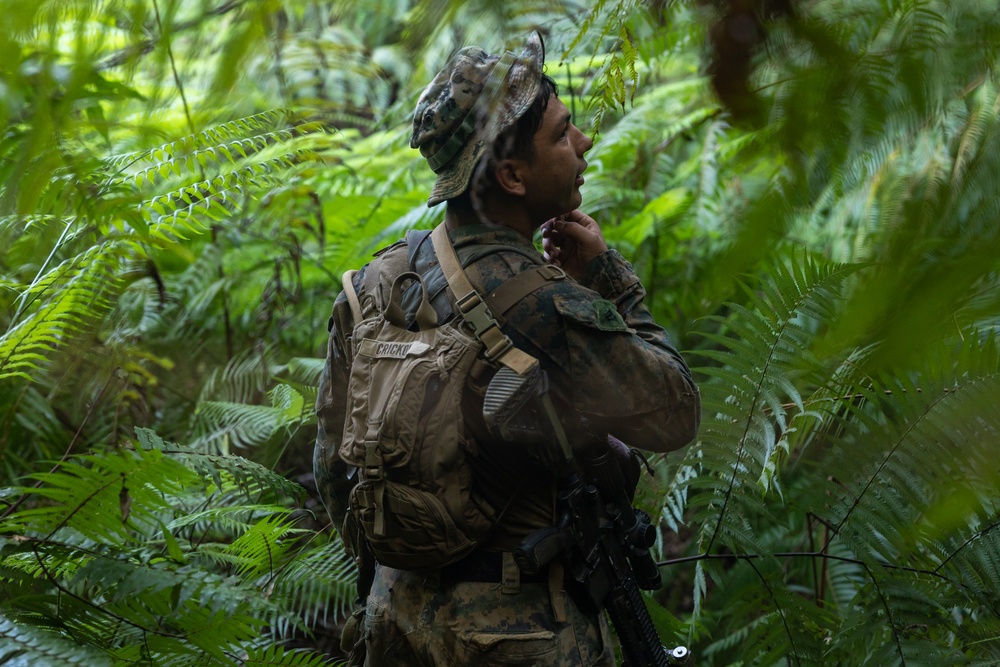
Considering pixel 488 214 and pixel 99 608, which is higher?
pixel 488 214

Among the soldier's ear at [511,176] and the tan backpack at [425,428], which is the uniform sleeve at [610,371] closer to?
the tan backpack at [425,428]

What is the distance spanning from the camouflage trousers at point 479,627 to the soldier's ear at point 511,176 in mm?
669

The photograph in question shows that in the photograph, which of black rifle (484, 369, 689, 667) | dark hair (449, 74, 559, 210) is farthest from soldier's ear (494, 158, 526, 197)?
black rifle (484, 369, 689, 667)

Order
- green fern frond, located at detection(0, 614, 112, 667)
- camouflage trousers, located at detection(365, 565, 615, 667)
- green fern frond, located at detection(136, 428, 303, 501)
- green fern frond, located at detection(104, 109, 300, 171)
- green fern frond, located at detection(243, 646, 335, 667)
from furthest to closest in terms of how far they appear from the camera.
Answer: green fern frond, located at detection(104, 109, 300, 171) < green fern frond, located at detection(136, 428, 303, 501) < green fern frond, located at detection(243, 646, 335, 667) < camouflage trousers, located at detection(365, 565, 615, 667) < green fern frond, located at detection(0, 614, 112, 667)

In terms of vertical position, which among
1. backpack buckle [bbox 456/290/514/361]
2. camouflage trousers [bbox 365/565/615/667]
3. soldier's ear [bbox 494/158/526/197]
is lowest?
camouflage trousers [bbox 365/565/615/667]

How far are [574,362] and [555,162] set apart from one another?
35cm

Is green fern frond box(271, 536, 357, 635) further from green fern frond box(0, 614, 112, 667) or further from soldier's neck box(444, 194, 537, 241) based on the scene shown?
soldier's neck box(444, 194, 537, 241)

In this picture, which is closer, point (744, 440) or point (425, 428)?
point (425, 428)

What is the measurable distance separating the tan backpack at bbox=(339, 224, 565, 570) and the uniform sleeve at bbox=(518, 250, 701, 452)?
65 mm

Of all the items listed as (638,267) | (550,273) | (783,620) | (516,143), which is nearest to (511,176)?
(516,143)

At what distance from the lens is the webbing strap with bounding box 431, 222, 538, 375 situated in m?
1.27

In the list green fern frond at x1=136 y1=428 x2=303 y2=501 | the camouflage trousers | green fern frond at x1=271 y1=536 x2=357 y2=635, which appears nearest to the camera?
the camouflage trousers

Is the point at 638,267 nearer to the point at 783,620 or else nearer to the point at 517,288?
the point at 783,620

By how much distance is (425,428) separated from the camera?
1.30 metres
